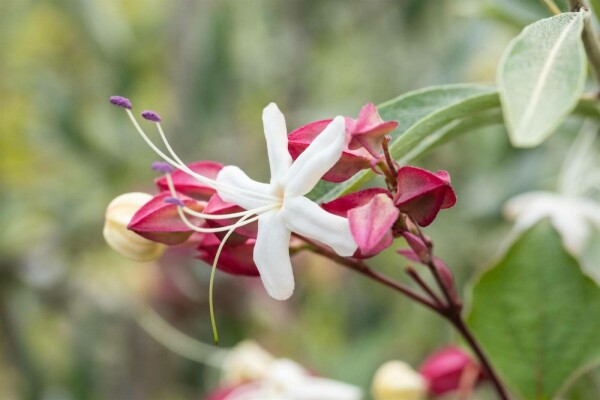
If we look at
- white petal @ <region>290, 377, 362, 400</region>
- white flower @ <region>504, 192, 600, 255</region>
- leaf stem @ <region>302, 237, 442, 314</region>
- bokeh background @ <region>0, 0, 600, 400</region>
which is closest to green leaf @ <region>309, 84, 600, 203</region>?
leaf stem @ <region>302, 237, 442, 314</region>

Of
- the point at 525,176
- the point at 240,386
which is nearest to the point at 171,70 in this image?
the point at 525,176

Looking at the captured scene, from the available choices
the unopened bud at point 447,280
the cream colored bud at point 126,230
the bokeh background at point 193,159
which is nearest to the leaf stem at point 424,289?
the unopened bud at point 447,280

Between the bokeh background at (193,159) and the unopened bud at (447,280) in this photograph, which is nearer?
the unopened bud at (447,280)

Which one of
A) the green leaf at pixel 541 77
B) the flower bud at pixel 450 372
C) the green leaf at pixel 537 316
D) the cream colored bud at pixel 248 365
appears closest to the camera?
the green leaf at pixel 541 77

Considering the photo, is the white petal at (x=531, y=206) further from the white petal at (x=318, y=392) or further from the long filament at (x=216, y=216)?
the long filament at (x=216, y=216)

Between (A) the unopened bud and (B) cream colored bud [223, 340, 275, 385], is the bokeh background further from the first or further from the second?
(A) the unopened bud

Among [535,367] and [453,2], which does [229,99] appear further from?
[535,367]

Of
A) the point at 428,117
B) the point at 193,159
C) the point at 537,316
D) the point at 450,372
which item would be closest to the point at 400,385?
the point at 450,372
